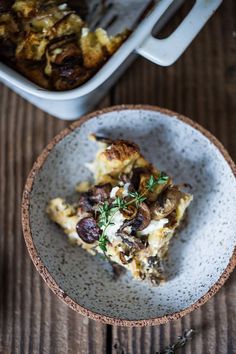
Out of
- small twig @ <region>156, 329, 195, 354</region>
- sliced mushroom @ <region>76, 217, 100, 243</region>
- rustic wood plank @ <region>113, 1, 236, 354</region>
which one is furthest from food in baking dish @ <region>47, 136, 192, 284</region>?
rustic wood plank @ <region>113, 1, 236, 354</region>

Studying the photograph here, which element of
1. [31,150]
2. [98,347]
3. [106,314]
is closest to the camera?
[106,314]

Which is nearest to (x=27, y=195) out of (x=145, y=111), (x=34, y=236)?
(x=34, y=236)

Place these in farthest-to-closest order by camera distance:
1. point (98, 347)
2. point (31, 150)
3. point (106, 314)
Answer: point (31, 150) → point (98, 347) → point (106, 314)

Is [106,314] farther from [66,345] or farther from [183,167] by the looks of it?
[183,167]

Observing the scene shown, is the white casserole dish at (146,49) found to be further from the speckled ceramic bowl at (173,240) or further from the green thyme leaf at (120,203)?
the green thyme leaf at (120,203)

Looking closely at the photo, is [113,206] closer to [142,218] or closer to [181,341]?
[142,218]

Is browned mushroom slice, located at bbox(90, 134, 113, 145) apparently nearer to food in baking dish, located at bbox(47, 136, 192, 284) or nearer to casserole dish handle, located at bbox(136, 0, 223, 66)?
food in baking dish, located at bbox(47, 136, 192, 284)

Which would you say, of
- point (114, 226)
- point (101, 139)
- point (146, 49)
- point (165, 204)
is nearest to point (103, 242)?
point (114, 226)
